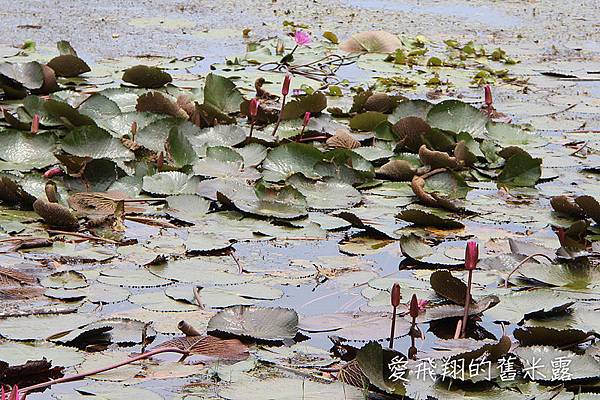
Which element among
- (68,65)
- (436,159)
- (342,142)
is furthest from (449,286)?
(68,65)

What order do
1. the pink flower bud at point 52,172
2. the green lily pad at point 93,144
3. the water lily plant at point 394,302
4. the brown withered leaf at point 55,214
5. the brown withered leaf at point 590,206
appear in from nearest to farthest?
the water lily plant at point 394,302 < the brown withered leaf at point 55,214 < the brown withered leaf at point 590,206 < the pink flower bud at point 52,172 < the green lily pad at point 93,144

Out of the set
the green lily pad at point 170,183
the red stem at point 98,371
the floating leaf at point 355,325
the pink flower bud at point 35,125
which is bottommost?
the green lily pad at point 170,183

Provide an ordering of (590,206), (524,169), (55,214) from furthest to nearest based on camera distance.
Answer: (524,169)
(590,206)
(55,214)

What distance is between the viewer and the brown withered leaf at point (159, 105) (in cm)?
331

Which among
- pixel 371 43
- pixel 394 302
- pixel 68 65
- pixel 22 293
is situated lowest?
pixel 371 43

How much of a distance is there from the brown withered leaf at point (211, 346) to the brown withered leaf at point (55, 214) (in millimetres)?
699

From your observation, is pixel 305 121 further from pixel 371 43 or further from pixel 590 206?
pixel 371 43

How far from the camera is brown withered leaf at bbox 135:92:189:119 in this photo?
331 cm

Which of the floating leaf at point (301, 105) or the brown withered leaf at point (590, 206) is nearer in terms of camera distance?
the brown withered leaf at point (590, 206)

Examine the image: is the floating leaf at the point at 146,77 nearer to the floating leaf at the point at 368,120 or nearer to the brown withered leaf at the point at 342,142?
the floating leaf at the point at 368,120

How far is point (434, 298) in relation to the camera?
2033 mm

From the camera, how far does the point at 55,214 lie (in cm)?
238

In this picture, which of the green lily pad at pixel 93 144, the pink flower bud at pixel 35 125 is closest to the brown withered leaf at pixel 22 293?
the green lily pad at pixel 93 144

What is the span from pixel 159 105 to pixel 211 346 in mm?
1671
